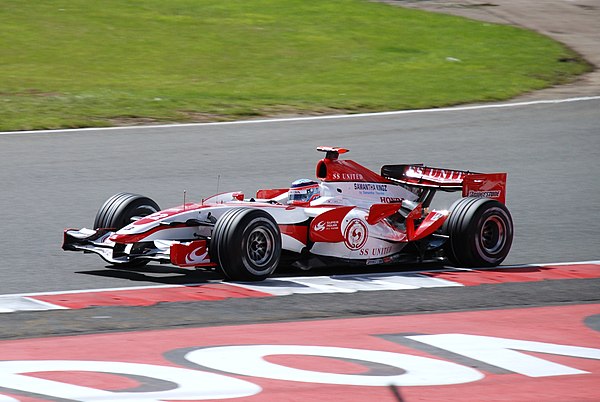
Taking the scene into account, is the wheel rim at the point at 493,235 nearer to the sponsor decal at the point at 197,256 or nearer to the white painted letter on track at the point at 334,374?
the sponsor decal at the point at 197,256

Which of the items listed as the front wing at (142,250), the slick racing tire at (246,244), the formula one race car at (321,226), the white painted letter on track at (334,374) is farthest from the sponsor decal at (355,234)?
the white painted letter on track at (334,374)

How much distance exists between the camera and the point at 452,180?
1103 centimetres

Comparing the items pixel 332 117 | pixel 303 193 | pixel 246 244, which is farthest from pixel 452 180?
pixel 332 117

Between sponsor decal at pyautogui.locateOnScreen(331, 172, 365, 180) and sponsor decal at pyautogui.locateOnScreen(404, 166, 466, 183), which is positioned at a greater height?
sponsor decal at pyautogui.locateOnScreen(404, 166, 466, 183)

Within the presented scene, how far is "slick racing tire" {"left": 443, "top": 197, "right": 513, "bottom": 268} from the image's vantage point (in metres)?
10.5

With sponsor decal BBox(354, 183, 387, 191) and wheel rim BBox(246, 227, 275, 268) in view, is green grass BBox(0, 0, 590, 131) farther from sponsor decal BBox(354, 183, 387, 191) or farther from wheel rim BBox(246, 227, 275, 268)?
wheel rim BBox(246, 227, 275, 268)

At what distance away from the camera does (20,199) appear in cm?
1309

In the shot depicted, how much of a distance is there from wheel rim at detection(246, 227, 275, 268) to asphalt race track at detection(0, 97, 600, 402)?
1.75 ft

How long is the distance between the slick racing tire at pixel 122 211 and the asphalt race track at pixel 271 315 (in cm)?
38

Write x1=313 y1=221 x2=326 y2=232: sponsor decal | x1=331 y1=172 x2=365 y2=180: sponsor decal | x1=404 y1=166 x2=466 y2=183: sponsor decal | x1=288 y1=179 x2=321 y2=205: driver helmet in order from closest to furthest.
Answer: x1=313 y1=221 x2=326 y2=232: sponsor decal
x1=288 y1=179 x2=321 y2=205: driver helmet
x1=331 y1=172 x2=365 y2=180: sponsor decal
x1=404 y1=166 x2=466 y2=183: sponsor decal

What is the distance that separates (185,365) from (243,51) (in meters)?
20.0

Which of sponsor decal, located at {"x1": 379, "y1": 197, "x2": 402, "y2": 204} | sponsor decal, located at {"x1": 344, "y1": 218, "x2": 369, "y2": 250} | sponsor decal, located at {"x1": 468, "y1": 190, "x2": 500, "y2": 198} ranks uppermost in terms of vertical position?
sponsor decal, located at {"x1": 468, "y1": 190, "x2": 500, "y2": 198}

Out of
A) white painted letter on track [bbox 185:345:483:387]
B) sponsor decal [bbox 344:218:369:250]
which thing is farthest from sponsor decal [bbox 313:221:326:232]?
white painted letter on track [bbox 185:345:483:387]

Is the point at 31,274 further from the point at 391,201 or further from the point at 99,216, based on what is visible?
the point at 391,201
